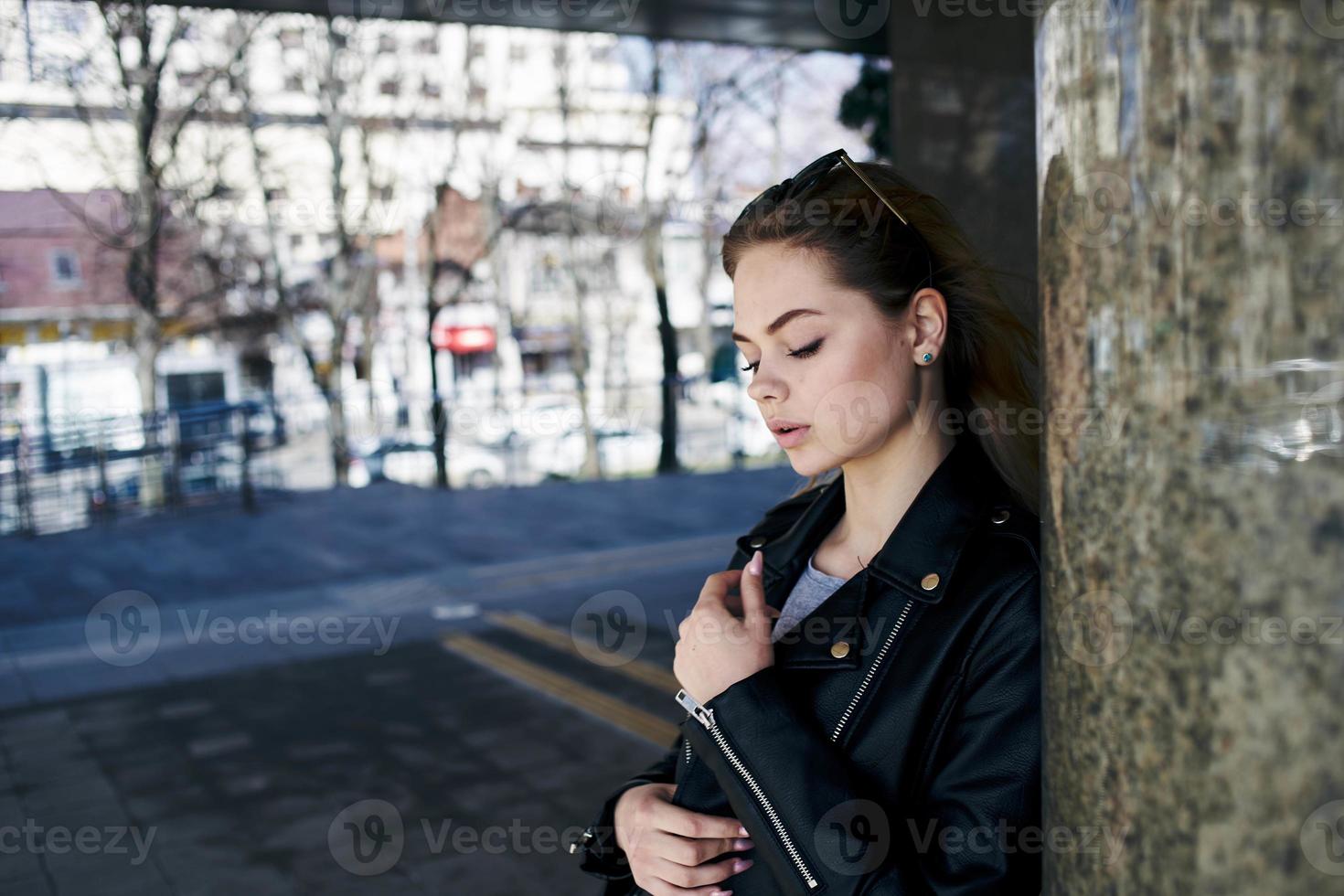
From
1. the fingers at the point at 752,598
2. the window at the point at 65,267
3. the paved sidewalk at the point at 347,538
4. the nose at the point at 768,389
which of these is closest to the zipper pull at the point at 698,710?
the fingers at the point at 752,598

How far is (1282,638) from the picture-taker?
29.4 inches

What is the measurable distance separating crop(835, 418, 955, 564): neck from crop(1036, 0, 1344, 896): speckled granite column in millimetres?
588

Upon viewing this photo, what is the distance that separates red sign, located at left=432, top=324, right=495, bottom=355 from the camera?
82.9 feet

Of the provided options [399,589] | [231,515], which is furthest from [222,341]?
[399,589]

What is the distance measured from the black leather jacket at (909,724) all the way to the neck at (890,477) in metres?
0.06

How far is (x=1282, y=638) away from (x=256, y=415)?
1219 centimetres

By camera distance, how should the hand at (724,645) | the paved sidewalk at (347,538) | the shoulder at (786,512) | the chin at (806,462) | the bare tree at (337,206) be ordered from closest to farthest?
the hand at (724,645) → the chin at (806,462) → the shoulder at (786,512) → the paved sidewalk at (347,538) → the bare tree at (337,206)

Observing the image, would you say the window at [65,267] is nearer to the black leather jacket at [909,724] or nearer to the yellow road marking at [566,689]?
the yellow road marking at [566,689]

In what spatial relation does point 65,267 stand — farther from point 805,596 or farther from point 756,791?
point 756,791

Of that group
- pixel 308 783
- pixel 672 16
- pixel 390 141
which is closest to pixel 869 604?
pixel 308 783

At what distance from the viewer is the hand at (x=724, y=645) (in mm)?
1355

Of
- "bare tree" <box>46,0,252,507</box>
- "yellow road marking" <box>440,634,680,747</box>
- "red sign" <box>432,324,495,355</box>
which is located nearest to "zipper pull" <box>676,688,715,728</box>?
"yellow road marking" <box>440,634,680,747</box>

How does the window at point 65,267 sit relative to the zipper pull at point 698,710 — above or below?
above

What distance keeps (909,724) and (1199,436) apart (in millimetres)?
617
